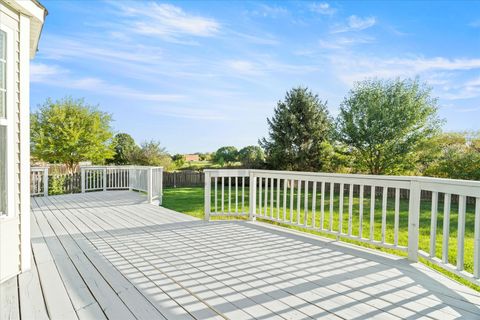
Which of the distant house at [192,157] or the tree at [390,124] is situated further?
the distant house at [192,157]

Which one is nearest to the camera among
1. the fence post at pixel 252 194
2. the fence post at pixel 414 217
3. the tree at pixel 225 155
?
the fence post at pixel 414 217

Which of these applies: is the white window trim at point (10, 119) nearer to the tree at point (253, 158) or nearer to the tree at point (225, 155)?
the tree at point (253, 158)

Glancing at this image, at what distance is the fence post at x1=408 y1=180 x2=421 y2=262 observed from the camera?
288 cm

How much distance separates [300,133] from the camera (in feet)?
56.3

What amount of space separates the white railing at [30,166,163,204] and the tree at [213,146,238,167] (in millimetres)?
10800

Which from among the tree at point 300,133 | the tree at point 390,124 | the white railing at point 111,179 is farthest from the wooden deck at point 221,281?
the tree at point 300,133

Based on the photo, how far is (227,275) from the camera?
2527mm

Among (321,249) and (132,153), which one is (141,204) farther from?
(132,153)


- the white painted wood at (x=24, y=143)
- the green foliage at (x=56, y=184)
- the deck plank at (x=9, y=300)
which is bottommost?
the green foliage at (x=56, y=184)

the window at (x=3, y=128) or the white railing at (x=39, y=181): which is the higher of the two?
the window at (x=3, y=128)

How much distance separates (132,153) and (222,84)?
22.8ft

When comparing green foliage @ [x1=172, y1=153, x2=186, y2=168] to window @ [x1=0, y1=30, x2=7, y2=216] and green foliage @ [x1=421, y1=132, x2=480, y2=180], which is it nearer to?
green foliage @ [x1=421, y1=132, x2=480, y2=180]

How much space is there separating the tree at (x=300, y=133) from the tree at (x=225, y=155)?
4218 millimetres

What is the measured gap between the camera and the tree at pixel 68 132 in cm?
1323
